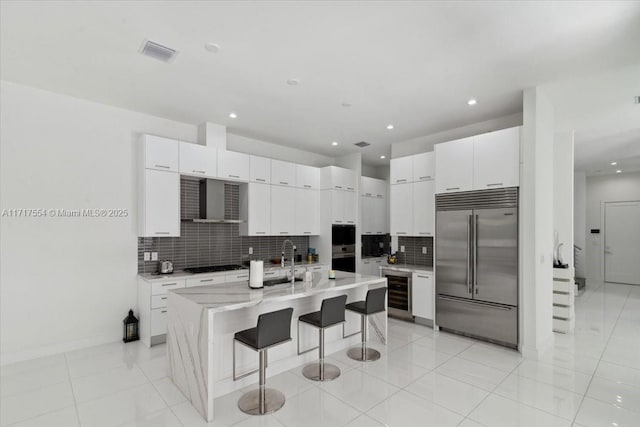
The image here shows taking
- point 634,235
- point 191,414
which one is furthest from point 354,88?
point 634,235

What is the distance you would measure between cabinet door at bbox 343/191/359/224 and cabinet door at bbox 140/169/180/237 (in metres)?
3.15

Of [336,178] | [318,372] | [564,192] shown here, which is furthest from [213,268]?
[564,192]

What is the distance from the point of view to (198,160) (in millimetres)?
4684

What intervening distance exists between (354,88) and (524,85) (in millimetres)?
1924

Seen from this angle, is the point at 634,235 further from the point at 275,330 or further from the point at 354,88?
the point at 275,330

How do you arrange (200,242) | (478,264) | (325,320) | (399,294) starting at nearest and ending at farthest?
(325,320) < (478,264) < (200,242) < (399,294)

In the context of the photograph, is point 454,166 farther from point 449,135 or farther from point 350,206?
point 350,206

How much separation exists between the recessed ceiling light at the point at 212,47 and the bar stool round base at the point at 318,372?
3274 millimetres

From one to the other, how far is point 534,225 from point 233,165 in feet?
13.8

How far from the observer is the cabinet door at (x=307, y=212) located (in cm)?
598

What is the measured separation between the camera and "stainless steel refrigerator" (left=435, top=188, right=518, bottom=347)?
4043mm

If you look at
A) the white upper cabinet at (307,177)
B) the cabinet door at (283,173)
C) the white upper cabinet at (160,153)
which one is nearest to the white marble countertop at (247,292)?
the white upper cabinet at (160,153)

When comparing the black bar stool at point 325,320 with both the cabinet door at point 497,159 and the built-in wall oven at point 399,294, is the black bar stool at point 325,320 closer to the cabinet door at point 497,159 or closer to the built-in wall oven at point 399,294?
the built-in wall oven at point 399,294

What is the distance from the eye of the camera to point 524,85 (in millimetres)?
3621
